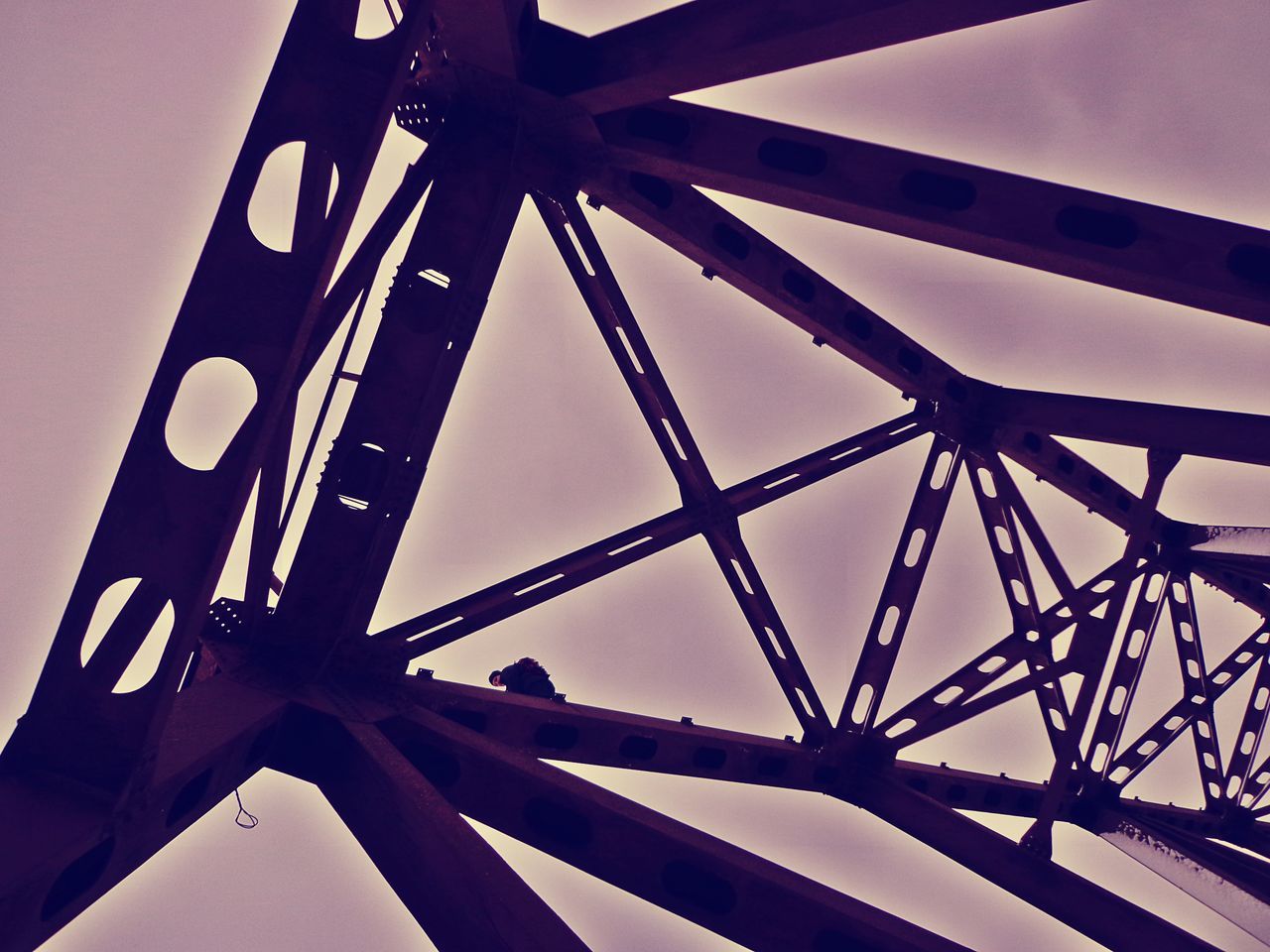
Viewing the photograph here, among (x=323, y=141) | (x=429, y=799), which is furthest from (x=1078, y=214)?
(x=429, y=799)

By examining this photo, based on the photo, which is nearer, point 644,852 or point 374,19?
point 644,852

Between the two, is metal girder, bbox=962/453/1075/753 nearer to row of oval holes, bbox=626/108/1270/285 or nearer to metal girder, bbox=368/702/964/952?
row of oval holes, bbox=626/108/1270/285

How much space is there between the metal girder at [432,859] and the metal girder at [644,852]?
2.47 feet

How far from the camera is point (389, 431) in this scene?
657 cm

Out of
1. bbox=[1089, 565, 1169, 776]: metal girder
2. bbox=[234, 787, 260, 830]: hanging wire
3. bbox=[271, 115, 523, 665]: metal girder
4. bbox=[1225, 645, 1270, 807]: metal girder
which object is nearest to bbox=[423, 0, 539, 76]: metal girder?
bbox=[271, 115, 523, 665]: metal girder

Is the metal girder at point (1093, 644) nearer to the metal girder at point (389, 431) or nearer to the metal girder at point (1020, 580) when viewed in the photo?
the metal girder at point (1020, 580)

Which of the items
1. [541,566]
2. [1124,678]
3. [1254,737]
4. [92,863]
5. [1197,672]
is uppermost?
[1197,672]

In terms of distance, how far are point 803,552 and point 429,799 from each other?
8728 millimetres

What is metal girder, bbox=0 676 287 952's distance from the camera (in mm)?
3838

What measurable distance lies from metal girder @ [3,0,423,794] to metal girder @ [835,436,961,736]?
6627mm

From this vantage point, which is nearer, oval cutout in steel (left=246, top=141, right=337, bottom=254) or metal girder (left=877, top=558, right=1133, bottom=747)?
oval cutout in steel (left=246, top=141, right=337, bottom=254)

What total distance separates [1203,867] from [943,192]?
24.8 ft

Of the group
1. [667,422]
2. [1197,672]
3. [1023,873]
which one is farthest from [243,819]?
[1197,672]

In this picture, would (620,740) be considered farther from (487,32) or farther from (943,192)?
(487,32)
